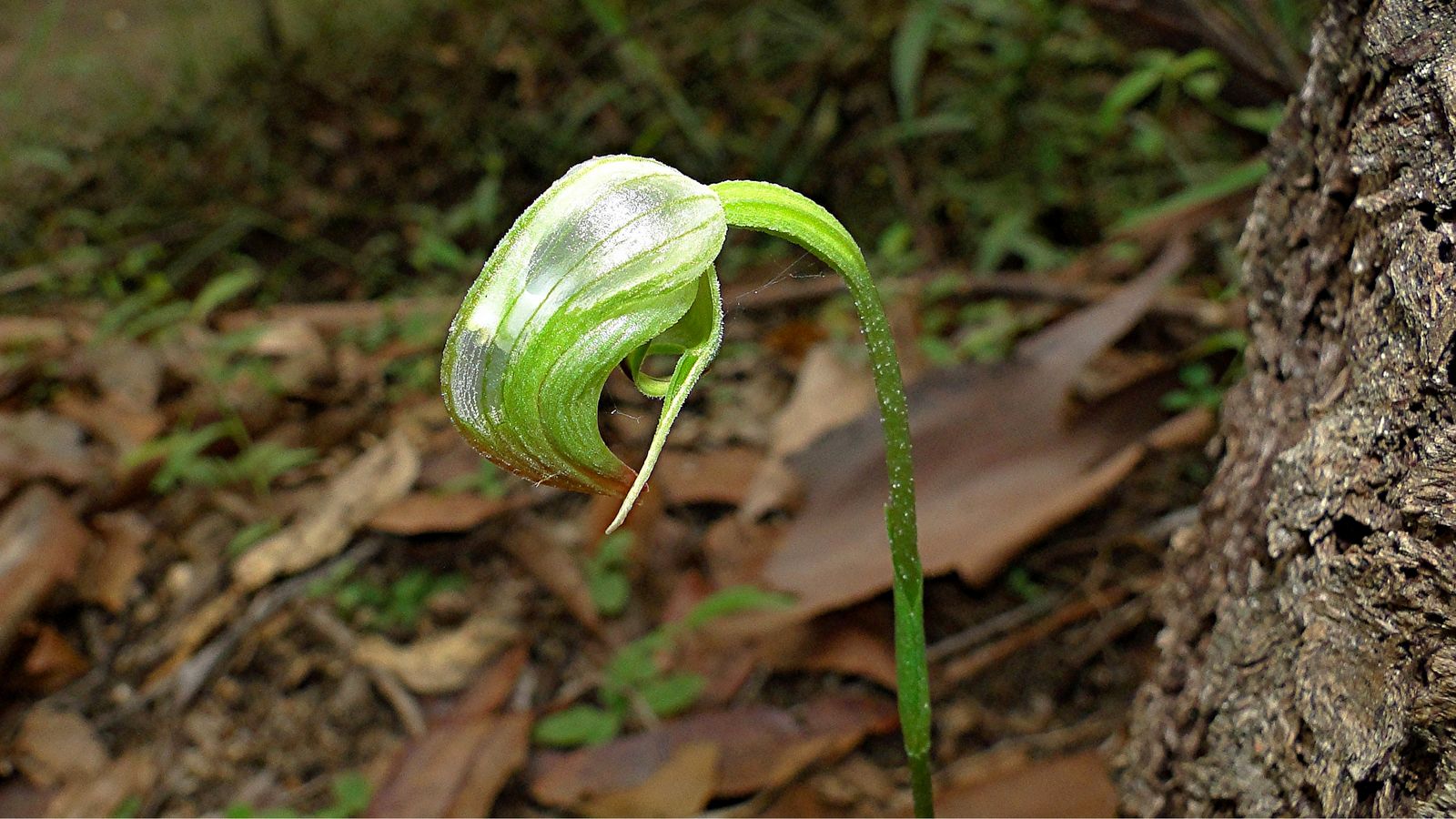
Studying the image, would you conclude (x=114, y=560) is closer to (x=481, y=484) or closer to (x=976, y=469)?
(x=481, y=484)

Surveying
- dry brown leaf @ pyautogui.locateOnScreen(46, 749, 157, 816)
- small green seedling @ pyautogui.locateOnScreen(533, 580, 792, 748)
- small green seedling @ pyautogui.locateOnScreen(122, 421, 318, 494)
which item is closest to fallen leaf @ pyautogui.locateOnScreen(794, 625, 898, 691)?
small green seedling @ pyautogui.locateOnScreen(533, 580, 792, 748)

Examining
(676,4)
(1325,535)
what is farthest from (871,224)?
(1325,535)

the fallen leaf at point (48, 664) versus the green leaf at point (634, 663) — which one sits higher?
the fallen leaf at point (48, 664)

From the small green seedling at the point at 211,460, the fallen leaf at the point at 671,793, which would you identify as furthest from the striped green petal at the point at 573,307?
the small green seedling at the point at 211,460

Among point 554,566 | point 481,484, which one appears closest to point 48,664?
point 481,484

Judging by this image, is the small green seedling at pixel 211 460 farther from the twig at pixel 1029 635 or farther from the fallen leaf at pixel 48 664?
the twig at pixel 1029 635

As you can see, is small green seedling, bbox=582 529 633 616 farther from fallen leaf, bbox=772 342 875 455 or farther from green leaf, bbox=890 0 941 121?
green leaf, bbox=890 0 941 121
